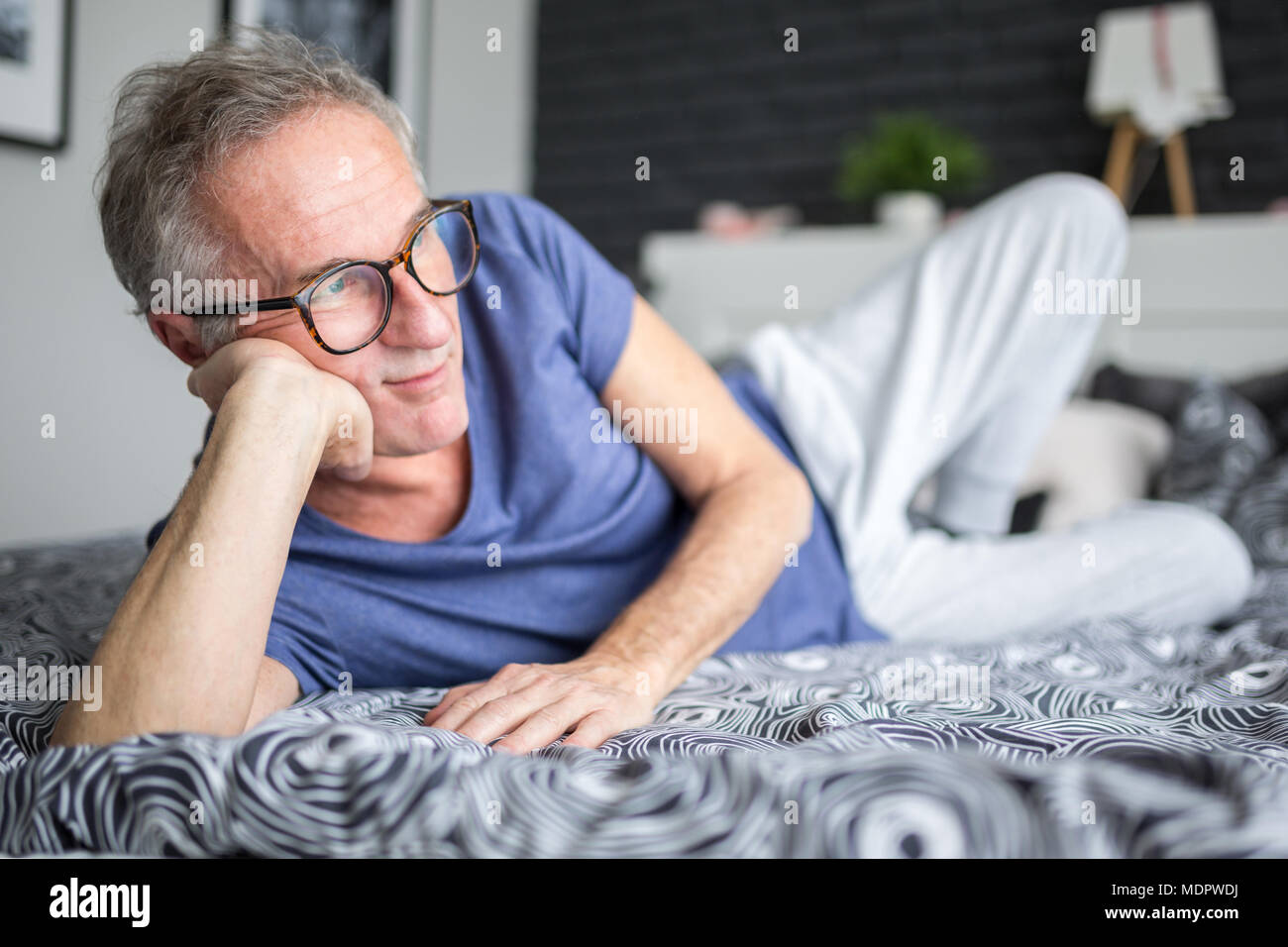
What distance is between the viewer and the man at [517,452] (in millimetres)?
782

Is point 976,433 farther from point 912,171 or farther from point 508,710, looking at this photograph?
point 912,171

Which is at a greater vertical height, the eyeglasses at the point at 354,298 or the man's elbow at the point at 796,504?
the eyeglasses at the point at 354,298

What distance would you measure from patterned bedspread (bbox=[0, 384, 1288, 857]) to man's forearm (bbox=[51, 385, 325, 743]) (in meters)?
0.07

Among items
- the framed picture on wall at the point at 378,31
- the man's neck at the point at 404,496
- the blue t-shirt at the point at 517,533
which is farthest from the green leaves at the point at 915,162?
the man's neck at the point at 404,496

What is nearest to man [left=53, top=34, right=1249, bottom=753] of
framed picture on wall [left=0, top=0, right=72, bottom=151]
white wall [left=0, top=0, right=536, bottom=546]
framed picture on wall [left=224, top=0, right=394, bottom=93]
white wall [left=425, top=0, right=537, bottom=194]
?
white wall [left=0, top=0, right=536, bottom=546]

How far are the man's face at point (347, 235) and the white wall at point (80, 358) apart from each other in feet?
1.70

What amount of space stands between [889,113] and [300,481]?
2.92 meters

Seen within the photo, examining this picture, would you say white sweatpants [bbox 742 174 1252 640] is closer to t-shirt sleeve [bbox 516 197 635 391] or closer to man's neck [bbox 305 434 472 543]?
t-shirt sleeve [bbox 516 197 635 391]

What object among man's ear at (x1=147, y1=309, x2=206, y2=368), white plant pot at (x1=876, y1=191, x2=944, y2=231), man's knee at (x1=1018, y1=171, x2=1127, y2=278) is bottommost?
man's ear at (x1=147, y1=309, x2=206, y2=368)

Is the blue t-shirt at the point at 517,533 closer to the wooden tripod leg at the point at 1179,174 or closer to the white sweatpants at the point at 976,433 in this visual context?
the white sweatpants at the point at 976,433

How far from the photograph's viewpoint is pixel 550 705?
0.79m

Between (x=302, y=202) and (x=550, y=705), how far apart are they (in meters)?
0.46

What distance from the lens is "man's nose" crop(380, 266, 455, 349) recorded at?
0.86 meters

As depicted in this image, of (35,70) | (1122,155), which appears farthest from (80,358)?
(1122,155)
